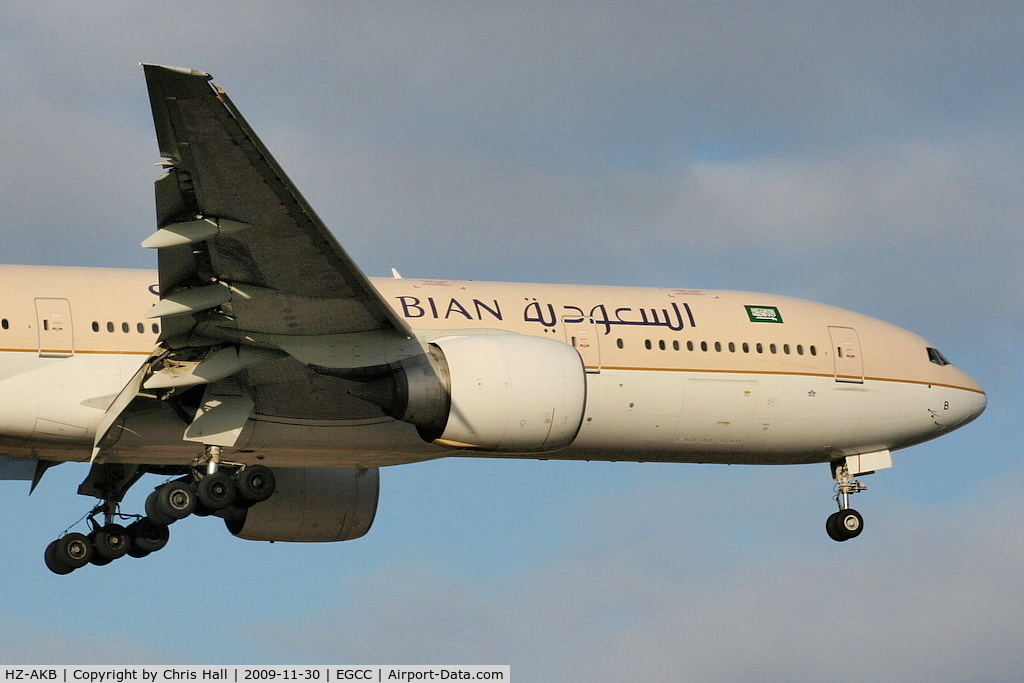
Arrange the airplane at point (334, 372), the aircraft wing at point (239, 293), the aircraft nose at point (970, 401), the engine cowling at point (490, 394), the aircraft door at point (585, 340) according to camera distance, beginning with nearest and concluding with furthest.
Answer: the aircraft wing at point (239, 293) → the airplane at point (334, 372) → the engine cowling at point (490, 394) → the aircraft door at point (585, 340) → the aircraft nose at point (970, 401)

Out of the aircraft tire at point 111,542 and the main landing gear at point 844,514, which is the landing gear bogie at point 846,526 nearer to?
the main landing gear at point 844,514

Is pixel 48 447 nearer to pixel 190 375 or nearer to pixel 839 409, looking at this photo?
pixel 190 375

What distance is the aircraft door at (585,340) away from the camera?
23234 mm

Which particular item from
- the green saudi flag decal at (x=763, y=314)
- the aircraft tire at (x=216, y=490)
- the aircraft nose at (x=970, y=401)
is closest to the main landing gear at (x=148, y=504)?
the aircraft tire at (x=216, y=490)

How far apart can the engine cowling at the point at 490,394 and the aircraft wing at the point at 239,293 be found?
480 mm

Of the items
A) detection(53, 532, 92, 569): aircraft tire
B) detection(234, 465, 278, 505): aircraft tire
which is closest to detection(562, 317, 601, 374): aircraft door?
detection(234, 465, 278, 505): aircraft tire

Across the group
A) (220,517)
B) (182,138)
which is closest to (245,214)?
(182,138)

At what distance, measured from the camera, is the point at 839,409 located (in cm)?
2498

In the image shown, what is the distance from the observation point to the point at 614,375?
23328 mm

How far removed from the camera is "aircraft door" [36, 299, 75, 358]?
825 inches

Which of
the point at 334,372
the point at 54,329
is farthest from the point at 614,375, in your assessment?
the point at 54,329

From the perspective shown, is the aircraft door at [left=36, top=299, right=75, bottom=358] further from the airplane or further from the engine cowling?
the engine cowling

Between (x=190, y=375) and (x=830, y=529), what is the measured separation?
35.3ft

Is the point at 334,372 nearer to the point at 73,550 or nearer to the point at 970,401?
the point at 73,550
